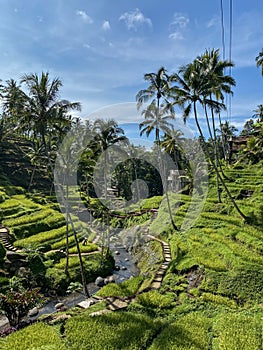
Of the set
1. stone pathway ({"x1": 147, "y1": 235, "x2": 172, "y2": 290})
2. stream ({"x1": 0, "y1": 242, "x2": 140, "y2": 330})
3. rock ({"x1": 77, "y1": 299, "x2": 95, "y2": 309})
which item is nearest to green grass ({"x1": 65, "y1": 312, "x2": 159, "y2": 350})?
rock ({"x1": 77, "y1": 299, "x2": 95, "y2": 309})

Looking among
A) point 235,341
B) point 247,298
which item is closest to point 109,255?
point 247,298

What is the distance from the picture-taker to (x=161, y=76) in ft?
51.5

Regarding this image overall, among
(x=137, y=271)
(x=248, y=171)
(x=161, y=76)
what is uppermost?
(x=161, y=76)

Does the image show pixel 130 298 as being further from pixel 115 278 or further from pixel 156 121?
pixel 156 121

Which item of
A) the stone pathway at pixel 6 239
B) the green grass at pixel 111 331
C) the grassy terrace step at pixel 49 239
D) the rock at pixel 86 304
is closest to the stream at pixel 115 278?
the rock at pixel 86 304

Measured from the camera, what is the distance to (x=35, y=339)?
5.24 metres

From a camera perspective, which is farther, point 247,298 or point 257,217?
point 257,217

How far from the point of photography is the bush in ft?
16.2

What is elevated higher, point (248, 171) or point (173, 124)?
point (173, 124)

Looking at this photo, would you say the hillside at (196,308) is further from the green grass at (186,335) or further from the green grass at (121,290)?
the green grass at (121,290)

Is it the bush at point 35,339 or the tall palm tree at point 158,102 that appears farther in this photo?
the tall palm tree at point 158,102

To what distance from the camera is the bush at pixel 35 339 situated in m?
4.95

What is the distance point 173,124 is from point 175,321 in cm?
1212

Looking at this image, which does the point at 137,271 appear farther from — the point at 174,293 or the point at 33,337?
the point at 33,337
